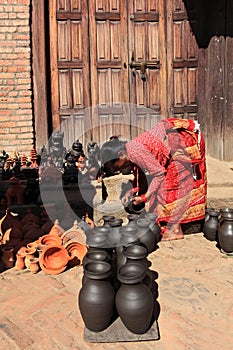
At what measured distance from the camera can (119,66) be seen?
735cm

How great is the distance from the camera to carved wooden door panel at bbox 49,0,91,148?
7066 millimetres

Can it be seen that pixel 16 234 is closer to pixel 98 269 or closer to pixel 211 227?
pixel 98 269

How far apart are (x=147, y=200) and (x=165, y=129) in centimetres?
85

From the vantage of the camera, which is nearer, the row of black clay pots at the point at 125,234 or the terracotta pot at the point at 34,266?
the row of black clay pots at the point at 125,234

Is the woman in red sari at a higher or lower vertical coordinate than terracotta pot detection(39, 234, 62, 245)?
higher

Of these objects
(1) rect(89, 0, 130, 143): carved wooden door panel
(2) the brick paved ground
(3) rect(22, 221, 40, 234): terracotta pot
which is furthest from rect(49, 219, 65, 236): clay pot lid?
(1) rect(89, 0, 130, 143): carved wooden door panel

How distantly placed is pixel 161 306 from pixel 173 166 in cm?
181

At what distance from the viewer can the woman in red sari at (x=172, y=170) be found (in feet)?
14.5

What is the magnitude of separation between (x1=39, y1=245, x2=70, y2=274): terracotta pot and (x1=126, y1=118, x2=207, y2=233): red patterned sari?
1.30 meters

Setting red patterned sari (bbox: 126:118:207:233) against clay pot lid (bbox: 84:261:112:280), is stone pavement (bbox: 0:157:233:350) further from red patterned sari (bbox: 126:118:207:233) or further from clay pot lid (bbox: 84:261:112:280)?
red patterned sari (bbox: 126:118:207:233)

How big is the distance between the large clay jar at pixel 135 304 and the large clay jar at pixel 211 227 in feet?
6.39

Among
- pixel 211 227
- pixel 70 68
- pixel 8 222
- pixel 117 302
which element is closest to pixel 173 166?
pixel 211 227

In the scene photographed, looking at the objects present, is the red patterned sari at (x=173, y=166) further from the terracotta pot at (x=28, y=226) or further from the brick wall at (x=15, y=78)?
the brick wall at (x=15, y=78)

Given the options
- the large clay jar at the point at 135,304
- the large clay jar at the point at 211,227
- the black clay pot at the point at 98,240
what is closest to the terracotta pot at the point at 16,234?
the black clay pot at the point at 98,240
